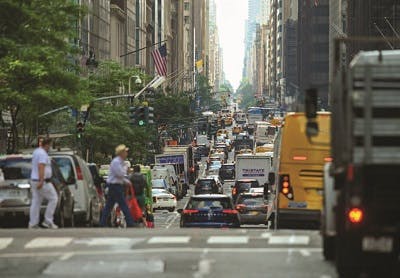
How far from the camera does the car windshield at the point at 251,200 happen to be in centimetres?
4671

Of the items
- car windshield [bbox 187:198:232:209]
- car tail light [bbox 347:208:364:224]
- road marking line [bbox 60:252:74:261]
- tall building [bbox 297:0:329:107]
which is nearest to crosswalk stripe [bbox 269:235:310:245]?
road marking line [bbox 60:252:74:261]

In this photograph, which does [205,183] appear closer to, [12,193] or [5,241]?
[12,193]

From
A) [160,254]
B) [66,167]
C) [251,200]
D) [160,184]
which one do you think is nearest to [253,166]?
[160,184]

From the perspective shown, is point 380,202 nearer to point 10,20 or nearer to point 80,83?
point 10,20

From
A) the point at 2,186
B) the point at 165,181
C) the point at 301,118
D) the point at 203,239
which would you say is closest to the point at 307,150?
the point at 301,118

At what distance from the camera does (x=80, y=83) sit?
44.9 m

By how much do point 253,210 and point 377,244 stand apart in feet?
112

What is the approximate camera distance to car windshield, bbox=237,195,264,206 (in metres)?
46.7

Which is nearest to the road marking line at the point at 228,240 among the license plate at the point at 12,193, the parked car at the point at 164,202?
the license plate at the point at 12,193

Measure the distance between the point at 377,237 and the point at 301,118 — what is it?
53.7 feet

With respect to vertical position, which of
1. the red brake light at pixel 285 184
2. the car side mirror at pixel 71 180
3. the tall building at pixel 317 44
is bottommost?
the red brake light at pixel 285 184

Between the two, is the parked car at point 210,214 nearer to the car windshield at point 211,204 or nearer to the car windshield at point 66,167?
the car windshield at point 211,204

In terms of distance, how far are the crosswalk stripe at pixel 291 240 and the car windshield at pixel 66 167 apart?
23.8 feet

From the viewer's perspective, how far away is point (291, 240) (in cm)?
1802
